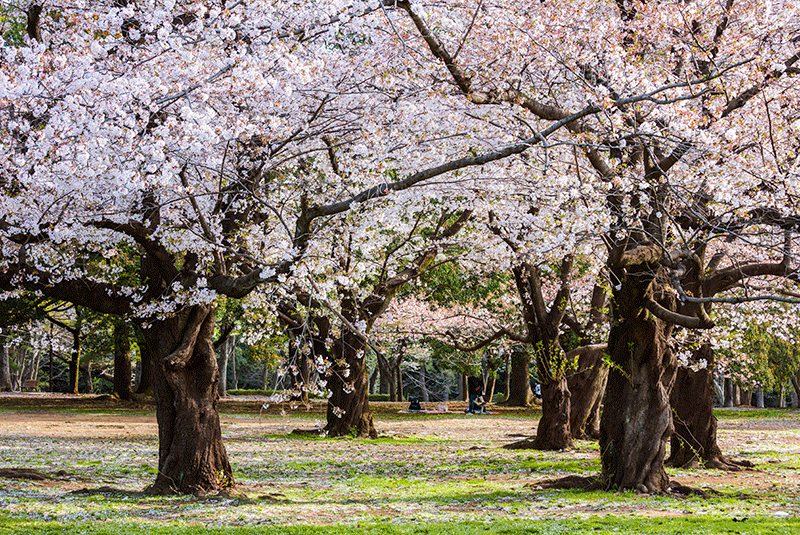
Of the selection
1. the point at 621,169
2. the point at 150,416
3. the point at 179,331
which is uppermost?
the point at 621,169

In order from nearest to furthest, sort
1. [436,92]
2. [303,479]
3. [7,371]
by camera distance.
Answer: [436,92]
[303,479]
[7,371]

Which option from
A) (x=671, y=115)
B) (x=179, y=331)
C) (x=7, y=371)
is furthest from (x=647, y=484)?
(x=7, y=371)

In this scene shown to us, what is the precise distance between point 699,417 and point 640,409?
3.75 metres

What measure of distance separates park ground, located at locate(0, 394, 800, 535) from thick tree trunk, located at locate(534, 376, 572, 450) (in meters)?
0.47

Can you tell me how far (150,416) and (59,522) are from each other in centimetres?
1903

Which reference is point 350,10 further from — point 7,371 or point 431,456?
point 7,371

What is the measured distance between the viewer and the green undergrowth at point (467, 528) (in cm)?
704

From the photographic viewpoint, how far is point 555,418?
16.3 meters

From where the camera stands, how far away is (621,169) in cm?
920

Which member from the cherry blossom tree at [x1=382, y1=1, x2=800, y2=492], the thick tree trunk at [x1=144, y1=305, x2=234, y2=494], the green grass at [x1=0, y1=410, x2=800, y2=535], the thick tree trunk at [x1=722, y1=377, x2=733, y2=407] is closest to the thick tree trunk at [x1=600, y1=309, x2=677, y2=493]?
the cherry blossom tree at [x1=382, y1=1, x2=800, y2=492]

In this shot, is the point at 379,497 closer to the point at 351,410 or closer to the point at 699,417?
the point at 699,417

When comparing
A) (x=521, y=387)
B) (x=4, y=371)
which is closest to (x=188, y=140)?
(x=521, y=387)

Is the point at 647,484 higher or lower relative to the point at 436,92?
lower

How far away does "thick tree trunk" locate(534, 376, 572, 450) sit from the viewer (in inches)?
632
